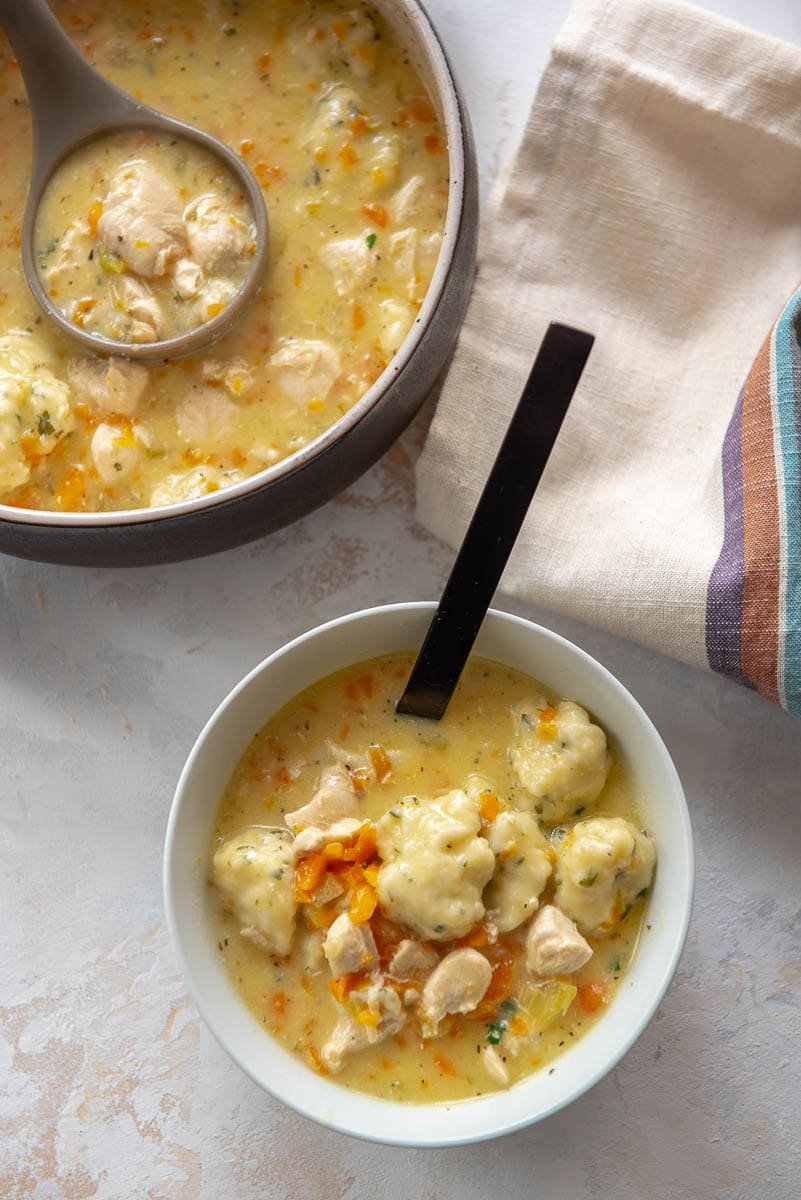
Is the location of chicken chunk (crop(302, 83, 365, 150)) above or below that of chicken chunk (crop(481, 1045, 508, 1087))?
above

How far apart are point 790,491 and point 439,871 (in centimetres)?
88

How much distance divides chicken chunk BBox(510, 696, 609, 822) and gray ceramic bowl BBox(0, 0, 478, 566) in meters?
0.56

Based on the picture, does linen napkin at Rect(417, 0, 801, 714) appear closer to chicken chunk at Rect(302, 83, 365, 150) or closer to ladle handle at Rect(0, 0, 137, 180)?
chicken chunk at Rect(302, 83, 365, 150)

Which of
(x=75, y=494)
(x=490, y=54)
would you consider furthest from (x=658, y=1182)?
(x=490, y=54)

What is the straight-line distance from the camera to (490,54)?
240 centimetres

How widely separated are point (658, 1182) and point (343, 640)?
3.79ft

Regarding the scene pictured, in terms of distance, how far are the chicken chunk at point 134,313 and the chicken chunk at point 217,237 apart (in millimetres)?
115

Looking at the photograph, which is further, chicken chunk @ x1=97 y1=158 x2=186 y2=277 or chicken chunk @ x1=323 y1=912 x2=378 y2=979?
chicken chunk @ x1=97 y1=158 x2=186 y2=277

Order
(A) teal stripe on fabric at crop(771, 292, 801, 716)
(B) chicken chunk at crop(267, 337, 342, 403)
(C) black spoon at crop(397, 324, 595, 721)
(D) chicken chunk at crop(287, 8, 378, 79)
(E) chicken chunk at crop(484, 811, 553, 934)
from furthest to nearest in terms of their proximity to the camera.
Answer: (D) chicken chunk at crop(287, 8, 378, 79) < (B) chicken chunk at crop(267, 337, 342, 403) < (A) teal stripe on fabric at crop(771, 292, 801, 716) < (E) chicken chunk at crop(484, 811, 553, 934) < (C) black spoon at crop(397, 324, 595, 721)

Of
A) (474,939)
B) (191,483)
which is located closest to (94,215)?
(191,483)

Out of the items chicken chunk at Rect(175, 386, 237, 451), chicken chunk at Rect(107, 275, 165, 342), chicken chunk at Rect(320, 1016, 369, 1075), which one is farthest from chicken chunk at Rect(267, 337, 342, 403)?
chicken chunk at Rect(320, 1016, 369, 1075)

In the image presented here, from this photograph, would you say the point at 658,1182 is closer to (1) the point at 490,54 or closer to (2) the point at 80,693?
(2) the point at 80,693

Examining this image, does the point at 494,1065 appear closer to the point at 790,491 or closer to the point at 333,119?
the point at 790,491

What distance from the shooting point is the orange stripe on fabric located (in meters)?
2.06
